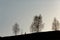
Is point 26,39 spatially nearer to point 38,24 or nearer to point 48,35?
point 48,35

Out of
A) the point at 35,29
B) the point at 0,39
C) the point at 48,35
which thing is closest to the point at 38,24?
the point at 35,29

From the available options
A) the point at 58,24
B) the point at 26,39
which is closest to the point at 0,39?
the point at 26,39

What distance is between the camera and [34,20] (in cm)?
6525

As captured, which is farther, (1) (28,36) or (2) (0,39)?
(2) (0,39)

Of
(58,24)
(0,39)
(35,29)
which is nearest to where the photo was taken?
(0,39)

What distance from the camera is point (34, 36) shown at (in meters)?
45.1

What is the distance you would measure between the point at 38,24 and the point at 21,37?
52.9 ft

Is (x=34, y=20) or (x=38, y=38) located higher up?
(x=34, y=20)

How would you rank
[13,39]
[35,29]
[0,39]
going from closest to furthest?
[13,39] → [0,39] → [35,29]

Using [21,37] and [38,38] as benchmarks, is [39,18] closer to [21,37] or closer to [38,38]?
[21,37]

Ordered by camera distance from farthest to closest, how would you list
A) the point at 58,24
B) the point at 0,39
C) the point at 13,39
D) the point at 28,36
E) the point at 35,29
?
the point at 58,24, the point at 35,29, the point at 0,39, the point at 13,39, the point at 28,36

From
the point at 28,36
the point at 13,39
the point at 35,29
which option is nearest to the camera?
the point at 28,36

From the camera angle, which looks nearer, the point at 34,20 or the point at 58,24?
the point at 34,20

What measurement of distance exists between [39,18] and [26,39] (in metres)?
19.9
